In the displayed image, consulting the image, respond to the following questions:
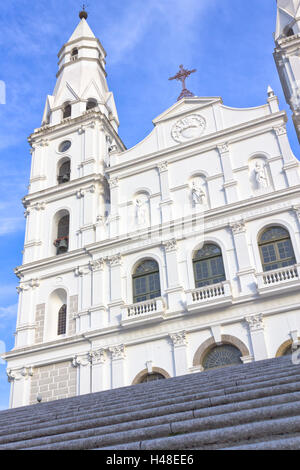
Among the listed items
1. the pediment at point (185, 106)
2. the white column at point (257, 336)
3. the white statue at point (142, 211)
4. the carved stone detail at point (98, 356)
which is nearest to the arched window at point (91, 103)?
the pediment at point (185, 106)

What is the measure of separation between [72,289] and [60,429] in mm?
17176

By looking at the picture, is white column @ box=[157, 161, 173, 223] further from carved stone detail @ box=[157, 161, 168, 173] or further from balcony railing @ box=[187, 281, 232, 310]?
balcony railing @ box=[187, 281, 232, 310]

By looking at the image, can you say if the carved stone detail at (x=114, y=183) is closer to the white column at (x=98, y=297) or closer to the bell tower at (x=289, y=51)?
the white column at (x=98, y=297)

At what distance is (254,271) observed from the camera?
68.0 feet

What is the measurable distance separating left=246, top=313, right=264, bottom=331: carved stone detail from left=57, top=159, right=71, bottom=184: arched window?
630 inches

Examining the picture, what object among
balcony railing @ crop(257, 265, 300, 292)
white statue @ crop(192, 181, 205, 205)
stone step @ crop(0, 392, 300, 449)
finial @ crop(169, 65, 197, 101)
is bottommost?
stone step @ crop(0, 392, 300, 449)

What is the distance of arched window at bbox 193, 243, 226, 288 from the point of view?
21812 millimetres

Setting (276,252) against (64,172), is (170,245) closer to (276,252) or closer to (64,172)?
(276,252)

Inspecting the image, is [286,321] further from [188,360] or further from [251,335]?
[188,360]

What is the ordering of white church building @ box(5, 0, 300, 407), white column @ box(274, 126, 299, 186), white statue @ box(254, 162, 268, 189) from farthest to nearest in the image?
white statue @ box(254, 162, 268, 189) < white column @ box(274, 126, 299, 186) < white church building @ box(5, 0, 300, 407)

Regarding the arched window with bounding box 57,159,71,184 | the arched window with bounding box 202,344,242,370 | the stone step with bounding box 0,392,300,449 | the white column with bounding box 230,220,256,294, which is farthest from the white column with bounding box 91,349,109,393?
the stone step with bounding box 0,392,300,449

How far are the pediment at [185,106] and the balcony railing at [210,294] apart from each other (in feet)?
37.6

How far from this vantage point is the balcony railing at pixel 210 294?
66.5 ft
